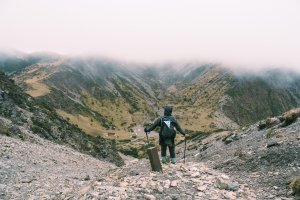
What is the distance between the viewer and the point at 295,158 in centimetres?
2173

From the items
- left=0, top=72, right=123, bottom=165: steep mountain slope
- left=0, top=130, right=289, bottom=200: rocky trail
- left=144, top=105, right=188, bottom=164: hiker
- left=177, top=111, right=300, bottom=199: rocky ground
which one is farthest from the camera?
left=0, top=72, right=123, bottom=165: steep mountain slope

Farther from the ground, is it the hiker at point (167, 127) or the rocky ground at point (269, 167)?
the hiker at point (167, 127)

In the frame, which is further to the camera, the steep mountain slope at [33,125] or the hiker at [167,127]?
the steep mountain slope at [33,125]

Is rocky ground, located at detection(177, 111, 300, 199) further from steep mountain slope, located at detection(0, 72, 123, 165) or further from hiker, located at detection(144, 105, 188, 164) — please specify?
steep mountain slope, located at detection(0, 72, 123, 165)

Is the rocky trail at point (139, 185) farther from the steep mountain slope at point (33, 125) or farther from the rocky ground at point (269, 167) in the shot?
the steep mountain slope at point (33, 125)

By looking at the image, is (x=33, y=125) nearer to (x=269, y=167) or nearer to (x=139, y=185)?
(x=269, y=167)

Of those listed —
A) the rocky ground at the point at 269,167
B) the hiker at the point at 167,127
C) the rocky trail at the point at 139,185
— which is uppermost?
Result: the hiker at the point at 167,127

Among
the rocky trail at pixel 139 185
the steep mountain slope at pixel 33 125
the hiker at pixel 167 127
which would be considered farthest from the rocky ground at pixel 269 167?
the steep mountain slope at pixel 33 125

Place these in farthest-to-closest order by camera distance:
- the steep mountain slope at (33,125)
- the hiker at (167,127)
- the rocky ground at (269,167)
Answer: the steep mountain slope at (33,125) → the hiker at (167,127) → the rocky ground at (269,167)

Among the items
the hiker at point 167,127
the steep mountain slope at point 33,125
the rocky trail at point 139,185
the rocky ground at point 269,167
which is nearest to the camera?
the rocky trail at point 139,185

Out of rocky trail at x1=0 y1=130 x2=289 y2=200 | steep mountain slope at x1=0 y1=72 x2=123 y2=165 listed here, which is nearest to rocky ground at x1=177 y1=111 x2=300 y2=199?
rocky trail at x1=0 y1=130 x2=289 y2=200

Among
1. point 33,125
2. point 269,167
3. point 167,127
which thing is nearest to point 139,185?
point 167,127

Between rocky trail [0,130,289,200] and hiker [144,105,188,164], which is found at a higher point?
hiker [144,105,188,164]

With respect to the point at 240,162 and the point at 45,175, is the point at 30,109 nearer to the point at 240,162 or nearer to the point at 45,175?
the point at 45,175
